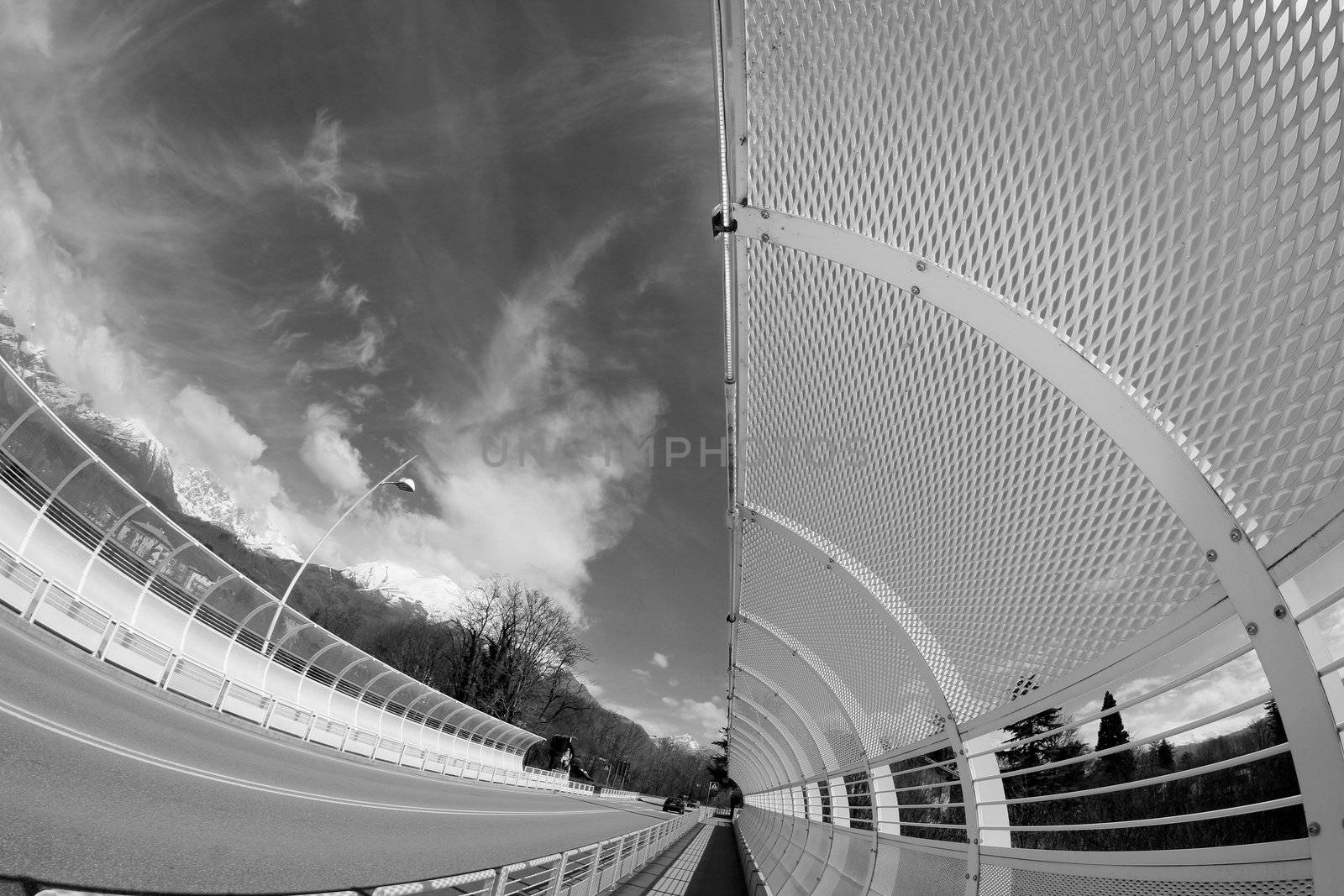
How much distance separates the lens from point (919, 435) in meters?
3.88

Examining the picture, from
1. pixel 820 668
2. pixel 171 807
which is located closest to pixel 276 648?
pixel 171 807

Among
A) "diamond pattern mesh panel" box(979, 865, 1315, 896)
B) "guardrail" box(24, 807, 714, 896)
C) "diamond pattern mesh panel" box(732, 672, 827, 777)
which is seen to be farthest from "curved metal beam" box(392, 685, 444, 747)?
"diamond pattern mesh panel" box(979, 865, 1315, 896)

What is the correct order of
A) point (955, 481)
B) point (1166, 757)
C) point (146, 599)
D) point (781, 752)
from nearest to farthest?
1. point (1166, 757)
2. point (955, 481)
3. point (146, 599)
4. point (781, 752)

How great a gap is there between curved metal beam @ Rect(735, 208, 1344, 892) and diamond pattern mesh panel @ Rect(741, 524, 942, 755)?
285 centimetres

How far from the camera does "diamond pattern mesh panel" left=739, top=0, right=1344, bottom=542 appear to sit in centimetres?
175

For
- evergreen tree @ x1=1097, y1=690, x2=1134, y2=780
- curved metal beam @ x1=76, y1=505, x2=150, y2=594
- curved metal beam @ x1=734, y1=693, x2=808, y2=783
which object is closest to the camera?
evergreen tree @ x1=1097, y1=690, x2=1134, y2=780

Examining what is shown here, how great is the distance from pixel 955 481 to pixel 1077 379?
1.33 meters

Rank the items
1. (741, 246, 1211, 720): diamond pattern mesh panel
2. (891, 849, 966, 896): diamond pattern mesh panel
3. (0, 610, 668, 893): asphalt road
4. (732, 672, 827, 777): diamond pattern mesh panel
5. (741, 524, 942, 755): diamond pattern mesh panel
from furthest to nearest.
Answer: (732, 672, 827, 777): diamond pattern mesh panel → (741, 524, 942, 755): diamond pattern mesh panel → (0, 610, 668, 893): asphalt road → (891, 849, 966, 896): diamond pattern mesh panel → (741, 246, 1211, 720): diamond pattern mesh panel

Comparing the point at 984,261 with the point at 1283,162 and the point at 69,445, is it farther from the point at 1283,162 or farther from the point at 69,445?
the point at 69,445

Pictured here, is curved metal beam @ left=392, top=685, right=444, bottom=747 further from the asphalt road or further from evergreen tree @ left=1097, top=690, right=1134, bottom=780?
evergreen tree @ left=1097, top=690, right=1134, bottom=780

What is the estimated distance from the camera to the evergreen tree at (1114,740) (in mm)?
2848

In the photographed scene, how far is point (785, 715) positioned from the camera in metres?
12.5

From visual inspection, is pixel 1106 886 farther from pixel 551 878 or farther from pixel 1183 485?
pixel 551 878

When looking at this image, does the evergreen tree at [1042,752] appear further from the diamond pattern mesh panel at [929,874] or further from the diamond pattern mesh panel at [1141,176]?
the diamond pattern mesh panel at [1141,176]
